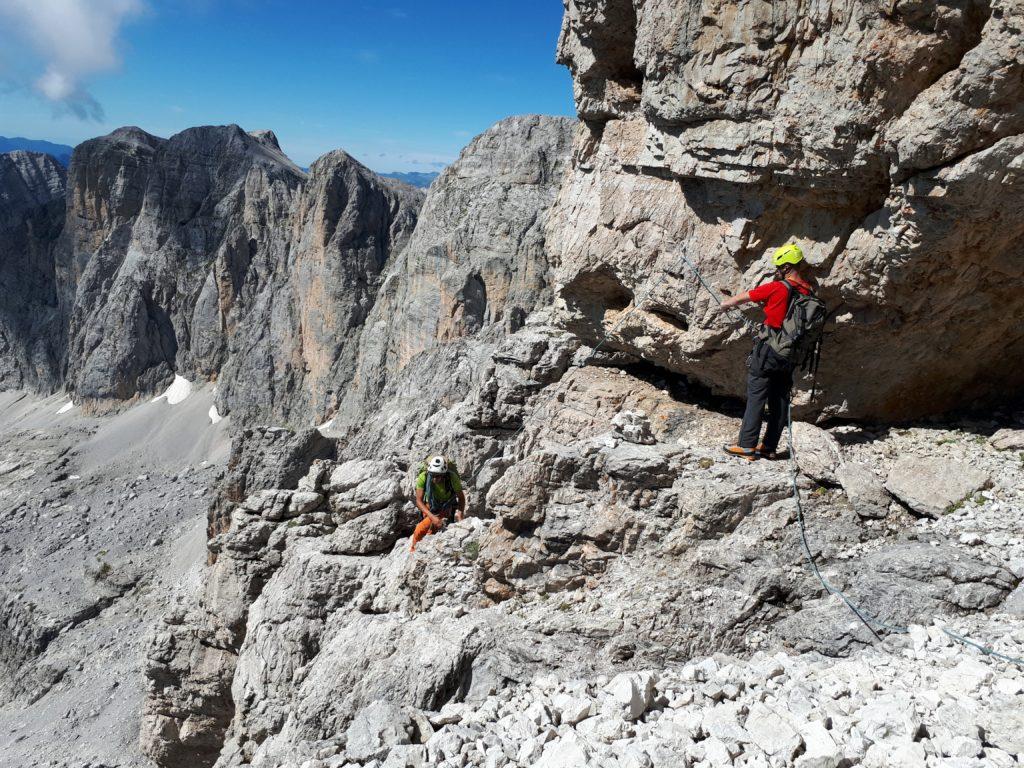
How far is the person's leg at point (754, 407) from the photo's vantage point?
32.2ft

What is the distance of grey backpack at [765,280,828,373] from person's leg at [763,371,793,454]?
15.0 inches

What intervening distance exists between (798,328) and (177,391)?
83.1 m

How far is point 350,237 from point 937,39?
63672mm

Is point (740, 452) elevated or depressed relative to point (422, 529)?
elevated

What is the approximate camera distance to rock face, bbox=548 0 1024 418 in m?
7.80

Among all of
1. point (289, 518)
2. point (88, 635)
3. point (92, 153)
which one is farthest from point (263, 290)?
point (289, 518)

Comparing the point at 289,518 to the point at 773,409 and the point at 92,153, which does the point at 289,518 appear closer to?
the point at 773,409

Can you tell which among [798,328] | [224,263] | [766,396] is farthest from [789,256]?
[224,263]

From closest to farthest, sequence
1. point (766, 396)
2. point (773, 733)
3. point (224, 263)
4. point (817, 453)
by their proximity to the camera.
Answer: point (773, 733), point (817, 453), point (766, 396), point (224, 263)

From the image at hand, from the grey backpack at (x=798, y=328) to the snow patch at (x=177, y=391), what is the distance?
80.5m

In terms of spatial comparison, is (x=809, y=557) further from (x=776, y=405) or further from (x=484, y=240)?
(x=484, y=240)

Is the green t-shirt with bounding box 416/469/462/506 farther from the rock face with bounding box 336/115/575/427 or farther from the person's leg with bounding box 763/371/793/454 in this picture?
the rock face with bounding box 336/115/575/427

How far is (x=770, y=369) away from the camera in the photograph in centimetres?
967

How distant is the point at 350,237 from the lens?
66812mm
